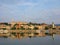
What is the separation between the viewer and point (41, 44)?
930 inches

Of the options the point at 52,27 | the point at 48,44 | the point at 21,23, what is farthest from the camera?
the point at 21,23

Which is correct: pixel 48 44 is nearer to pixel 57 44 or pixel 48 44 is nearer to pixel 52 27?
pixel 57 44

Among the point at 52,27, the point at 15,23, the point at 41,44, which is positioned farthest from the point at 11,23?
the point at 41,44

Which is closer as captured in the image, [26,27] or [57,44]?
[57,44]

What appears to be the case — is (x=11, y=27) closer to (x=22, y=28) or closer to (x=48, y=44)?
(x=22, y=28)

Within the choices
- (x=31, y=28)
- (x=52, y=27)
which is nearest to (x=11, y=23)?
(x=31, y=28)

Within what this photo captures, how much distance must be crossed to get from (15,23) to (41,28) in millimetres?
8070

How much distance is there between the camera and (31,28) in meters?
61.4

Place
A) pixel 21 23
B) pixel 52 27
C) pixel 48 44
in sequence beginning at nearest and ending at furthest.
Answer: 1. pixel 48 44
2. pixel 52 27
3. pixel 21 23

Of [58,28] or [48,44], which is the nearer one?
[48,44]

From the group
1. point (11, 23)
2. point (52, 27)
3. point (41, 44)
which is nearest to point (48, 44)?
point (41, 44)

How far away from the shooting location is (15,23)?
64.6 metres

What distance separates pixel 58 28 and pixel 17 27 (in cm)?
1130

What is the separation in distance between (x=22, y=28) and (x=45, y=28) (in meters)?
6.54
